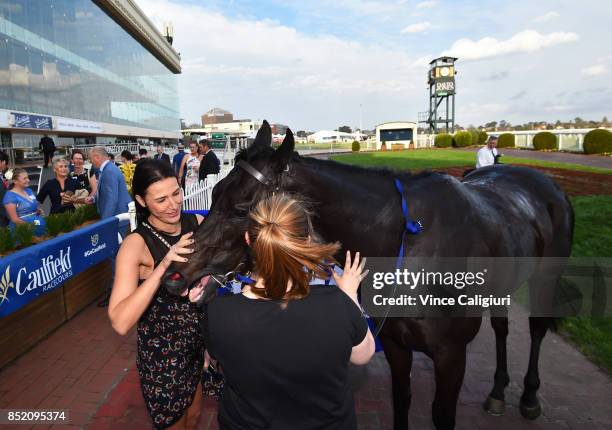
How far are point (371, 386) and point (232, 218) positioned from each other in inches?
101

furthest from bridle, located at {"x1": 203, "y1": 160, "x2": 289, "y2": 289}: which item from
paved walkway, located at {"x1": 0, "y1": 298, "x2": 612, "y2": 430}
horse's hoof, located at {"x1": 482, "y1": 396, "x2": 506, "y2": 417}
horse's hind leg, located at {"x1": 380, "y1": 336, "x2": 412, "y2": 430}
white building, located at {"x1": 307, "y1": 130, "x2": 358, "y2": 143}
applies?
white building, located at {"x1": 307, "y1": 130, "x2": 358, "y2": 143}

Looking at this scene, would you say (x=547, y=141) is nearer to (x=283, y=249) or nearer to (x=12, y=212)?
(x=12, y=212)

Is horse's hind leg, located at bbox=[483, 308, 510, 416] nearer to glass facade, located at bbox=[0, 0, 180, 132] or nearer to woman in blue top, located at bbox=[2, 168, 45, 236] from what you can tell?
woman in blue top, located at bbox=[2, 168, 45, 236]

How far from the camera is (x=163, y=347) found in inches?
87.8

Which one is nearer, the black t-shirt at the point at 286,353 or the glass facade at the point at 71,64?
the black t-shirt at the point at 286,353

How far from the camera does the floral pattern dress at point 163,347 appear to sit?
7.29 ft

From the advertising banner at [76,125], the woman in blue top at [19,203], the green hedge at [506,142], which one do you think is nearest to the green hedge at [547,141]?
the green hedge at [506,142]

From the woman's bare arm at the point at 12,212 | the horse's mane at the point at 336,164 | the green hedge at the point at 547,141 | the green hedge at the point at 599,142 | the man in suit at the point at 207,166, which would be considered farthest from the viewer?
the green hedge at the point at 547,141

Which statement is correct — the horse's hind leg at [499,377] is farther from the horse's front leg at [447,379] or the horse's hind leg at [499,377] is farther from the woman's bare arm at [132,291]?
the woman's bare arm at [132,291]

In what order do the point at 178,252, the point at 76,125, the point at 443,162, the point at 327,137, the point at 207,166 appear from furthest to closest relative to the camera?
the point at 327,137
the point at 76,125
the point at 443,162
the point at 207,166
the point at 178,252

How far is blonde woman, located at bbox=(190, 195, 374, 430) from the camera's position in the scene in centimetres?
138

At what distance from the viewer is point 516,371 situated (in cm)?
394

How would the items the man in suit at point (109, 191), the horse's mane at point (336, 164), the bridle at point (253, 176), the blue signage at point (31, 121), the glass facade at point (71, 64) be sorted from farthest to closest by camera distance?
the glass facade at point (71, 64) < the blue signage at point (31, 121) < the man in suit at point (109, 191) < the horse's mane at point (336, 164) < the bridle at point (253, 176)

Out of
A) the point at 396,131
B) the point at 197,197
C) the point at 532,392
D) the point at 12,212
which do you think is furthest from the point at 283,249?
the point at 396,131
